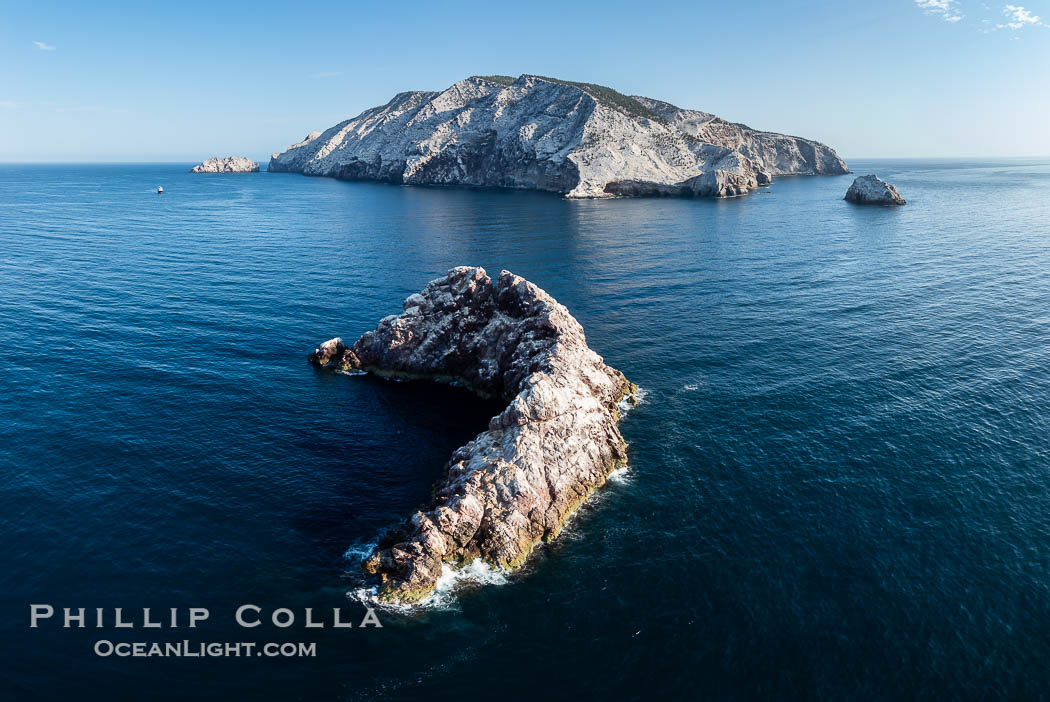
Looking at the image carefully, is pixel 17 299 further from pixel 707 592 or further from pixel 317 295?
pixel 707 592

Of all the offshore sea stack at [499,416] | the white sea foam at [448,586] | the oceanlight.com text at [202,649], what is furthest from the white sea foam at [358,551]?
the oceanlight.com text at [202,649]

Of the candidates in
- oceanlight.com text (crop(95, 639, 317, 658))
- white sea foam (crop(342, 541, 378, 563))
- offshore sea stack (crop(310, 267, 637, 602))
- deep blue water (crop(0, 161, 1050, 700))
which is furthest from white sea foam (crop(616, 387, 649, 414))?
oceanlight.com text (crop(95, 639, 317, 658))

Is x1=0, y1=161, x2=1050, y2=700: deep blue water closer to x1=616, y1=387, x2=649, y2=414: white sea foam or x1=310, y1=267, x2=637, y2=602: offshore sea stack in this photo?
x1=616, y1=387, x2=649, y2=414: white sea foam

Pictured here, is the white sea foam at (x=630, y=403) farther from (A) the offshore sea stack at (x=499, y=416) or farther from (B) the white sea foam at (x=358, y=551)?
(B) the white sea foam at (x=358, y=551)

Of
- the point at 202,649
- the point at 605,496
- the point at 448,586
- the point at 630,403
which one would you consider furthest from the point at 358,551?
the point at 630,403

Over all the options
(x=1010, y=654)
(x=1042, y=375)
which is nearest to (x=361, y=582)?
(x=1010, y=654)

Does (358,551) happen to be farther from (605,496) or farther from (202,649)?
(605,496)
